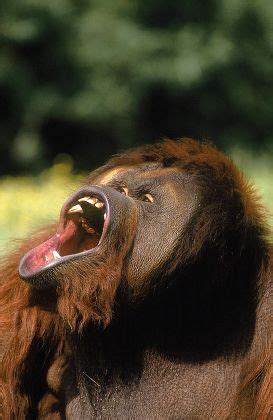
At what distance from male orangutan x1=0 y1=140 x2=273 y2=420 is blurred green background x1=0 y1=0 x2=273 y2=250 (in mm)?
8772

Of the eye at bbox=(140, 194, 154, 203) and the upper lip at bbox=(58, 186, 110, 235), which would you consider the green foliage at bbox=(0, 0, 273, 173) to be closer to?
the eye at bbox=(140, 194, 154, 203)

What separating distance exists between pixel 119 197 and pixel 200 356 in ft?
2.44

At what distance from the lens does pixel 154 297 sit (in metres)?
3.65

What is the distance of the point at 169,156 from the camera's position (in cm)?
384

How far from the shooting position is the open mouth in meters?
3.55

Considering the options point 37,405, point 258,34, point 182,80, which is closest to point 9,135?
point 182,80

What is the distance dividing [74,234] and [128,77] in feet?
32.6

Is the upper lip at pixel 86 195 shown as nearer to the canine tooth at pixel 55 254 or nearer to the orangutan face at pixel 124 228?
the orangutan face at pixel 124 228

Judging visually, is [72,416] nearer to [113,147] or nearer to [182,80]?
[182,80]

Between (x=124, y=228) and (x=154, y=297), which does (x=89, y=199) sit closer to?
(x=124, y=228)

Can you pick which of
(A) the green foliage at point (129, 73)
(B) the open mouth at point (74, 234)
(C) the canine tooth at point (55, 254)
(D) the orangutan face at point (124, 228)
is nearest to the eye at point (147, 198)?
(D) the orangutan face at point (124, 228)

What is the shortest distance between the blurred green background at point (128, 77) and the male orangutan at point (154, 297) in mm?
8772

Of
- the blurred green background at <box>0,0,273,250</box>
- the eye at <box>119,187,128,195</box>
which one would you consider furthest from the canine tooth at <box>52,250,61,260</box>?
the blurred green background at <box>0,0,273,250</box>

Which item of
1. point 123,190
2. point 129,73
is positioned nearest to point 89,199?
point 123,190
